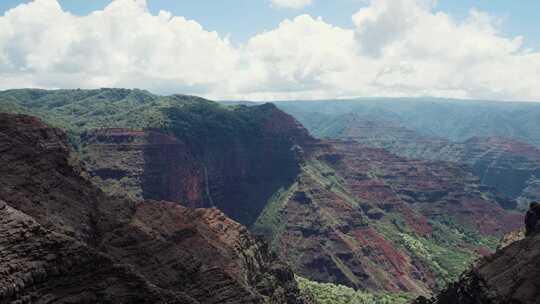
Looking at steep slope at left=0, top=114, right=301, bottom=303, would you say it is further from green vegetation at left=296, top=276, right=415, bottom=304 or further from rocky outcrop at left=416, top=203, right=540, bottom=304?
green vegetation at left=296, top=276, right=415, bottom=304

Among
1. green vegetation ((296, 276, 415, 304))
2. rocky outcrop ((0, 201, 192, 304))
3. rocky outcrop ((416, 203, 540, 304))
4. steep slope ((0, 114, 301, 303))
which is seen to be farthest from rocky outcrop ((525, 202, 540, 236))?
rocky outcrop ((0, 201, 192, 304))

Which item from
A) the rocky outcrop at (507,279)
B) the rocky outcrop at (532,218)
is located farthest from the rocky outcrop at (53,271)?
the rocky outcrop at (532,218)

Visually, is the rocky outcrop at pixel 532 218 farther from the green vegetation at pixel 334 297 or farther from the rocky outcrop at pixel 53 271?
the rocky outcrop at pixel 53 271

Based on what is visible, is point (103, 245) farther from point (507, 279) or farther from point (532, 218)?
point (532, 218)

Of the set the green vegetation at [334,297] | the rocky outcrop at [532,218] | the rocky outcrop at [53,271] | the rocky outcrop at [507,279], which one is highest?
the rocky outcrop at [53,271]

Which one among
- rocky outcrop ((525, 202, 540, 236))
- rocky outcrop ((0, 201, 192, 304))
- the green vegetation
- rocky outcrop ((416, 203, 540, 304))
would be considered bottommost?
the green vegetation

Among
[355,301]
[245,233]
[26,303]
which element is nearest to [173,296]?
[26,303]

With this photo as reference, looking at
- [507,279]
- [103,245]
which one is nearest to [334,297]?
[507,279]
